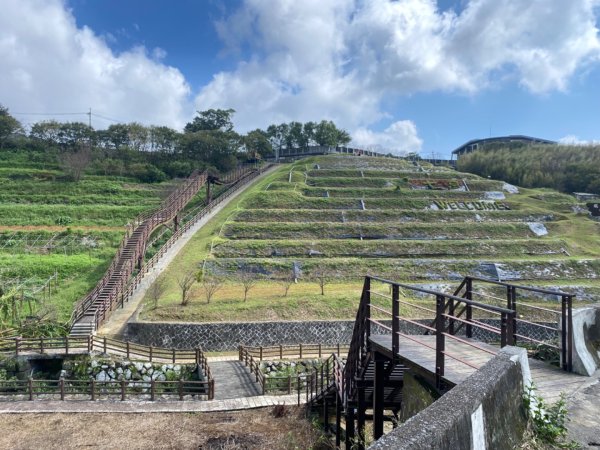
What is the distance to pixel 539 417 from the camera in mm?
3723

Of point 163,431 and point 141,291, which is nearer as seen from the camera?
point 163,431

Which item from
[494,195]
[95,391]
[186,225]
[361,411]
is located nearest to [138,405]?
[95,391]

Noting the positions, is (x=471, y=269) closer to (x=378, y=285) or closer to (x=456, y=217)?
(x=378, y=285)

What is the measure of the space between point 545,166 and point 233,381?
2692 inches

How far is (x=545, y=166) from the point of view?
6794 cm

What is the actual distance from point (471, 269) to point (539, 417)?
26271 mm

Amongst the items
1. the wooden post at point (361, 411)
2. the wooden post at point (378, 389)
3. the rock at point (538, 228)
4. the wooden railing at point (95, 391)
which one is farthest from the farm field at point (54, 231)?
the rock at point (538, 228)

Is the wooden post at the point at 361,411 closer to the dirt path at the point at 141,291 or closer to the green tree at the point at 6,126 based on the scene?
the dirt path at the point at 141,291

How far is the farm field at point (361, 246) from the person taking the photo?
2295 cm

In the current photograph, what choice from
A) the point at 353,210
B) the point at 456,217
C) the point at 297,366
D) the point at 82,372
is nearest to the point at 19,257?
the point at 82,372

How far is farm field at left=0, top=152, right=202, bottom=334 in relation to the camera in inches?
899

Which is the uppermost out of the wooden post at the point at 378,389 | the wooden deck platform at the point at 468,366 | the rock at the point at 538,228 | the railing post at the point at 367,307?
the rock at the point at 538,228

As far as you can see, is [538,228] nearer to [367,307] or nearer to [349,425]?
[349,425]

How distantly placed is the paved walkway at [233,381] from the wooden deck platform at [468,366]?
29.6ft
